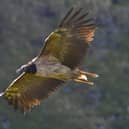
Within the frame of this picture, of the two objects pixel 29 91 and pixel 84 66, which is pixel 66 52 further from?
pixel 84 66

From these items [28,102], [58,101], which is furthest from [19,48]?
[28,102]

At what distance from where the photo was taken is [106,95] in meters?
56.7

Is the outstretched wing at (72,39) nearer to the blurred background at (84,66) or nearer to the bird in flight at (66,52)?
the bird in flight at (66,52)

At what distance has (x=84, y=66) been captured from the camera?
57031 mm

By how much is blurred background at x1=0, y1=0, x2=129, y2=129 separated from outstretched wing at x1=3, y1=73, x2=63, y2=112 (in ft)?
95.0

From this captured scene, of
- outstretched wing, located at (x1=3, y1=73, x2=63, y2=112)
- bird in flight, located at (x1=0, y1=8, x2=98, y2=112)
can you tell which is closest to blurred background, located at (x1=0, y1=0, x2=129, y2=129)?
outstretched wing, located at (x1=3, y1=73, x2=63, y2=112)

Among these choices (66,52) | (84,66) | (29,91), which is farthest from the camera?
(84,66)

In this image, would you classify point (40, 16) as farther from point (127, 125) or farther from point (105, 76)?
point (127, 125)

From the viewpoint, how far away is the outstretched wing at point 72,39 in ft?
65.3

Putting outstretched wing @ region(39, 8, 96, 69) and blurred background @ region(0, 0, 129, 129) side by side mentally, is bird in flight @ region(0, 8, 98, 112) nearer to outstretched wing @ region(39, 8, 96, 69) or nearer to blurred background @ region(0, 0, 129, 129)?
outstretched wing @ region(39, 8, 96, 69)

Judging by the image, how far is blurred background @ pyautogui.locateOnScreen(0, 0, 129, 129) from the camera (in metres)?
51.9

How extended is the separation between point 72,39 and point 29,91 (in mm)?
1732

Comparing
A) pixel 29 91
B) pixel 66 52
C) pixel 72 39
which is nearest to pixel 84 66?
pixel 29 91

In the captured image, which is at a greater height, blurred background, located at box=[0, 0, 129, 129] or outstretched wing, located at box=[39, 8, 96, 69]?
outstretched wing, located at box=[39, 8, 96, 69]
